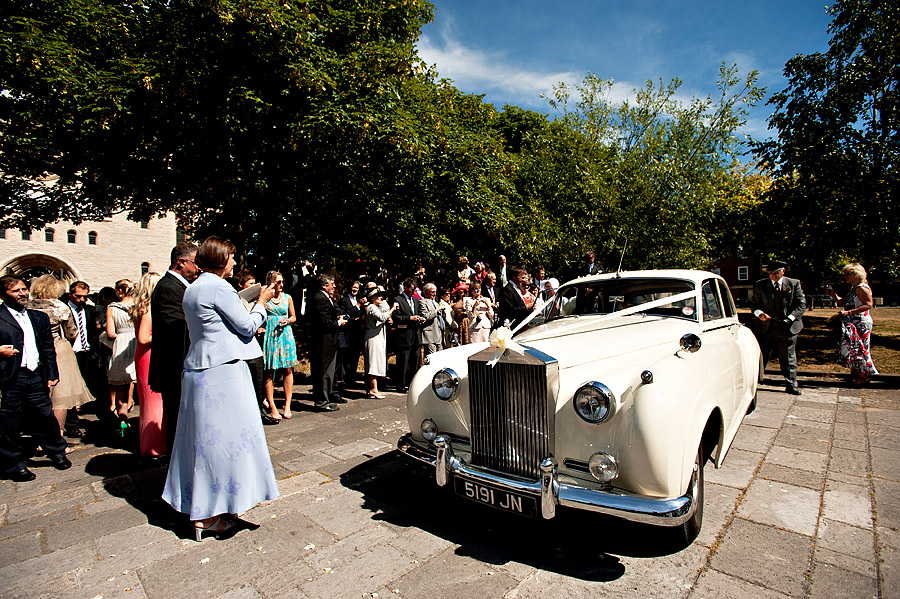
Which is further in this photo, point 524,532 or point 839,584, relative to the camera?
point 524,532

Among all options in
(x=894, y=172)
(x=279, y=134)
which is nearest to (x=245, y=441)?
(x=279, y=134)

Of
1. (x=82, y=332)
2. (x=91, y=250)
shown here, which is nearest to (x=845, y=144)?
(x=82, y=332)

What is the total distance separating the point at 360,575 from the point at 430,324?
19.2ft

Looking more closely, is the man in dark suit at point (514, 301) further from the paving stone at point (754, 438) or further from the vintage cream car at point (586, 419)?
the vintage cream car at point (586, 419)

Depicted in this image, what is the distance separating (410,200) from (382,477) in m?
9.81

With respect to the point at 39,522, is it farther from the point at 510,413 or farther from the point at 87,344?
the point at 87,344

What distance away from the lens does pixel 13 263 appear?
125 feet

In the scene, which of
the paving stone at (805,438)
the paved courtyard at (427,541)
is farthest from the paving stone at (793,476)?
the paving stone at (805,438)

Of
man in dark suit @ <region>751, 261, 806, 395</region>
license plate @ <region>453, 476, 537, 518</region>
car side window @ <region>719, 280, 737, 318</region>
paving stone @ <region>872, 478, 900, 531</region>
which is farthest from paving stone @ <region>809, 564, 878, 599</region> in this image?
man in dark suit @ <region>751, 261, 806, 395</region>

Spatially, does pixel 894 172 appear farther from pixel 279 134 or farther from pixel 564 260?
pixel 279 134

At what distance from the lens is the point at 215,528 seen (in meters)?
3.33

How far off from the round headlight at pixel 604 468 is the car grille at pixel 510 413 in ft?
1.09

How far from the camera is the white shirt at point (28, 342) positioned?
181 inches

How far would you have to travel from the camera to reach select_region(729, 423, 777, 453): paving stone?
16.8 feet
